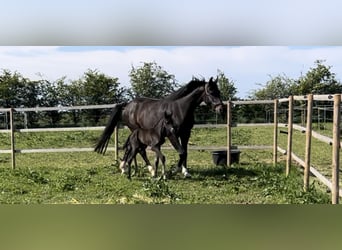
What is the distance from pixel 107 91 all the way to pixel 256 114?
2170mm

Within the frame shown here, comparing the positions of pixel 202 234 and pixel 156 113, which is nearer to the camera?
pixel 202 234

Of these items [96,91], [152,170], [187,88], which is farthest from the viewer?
[96,91]

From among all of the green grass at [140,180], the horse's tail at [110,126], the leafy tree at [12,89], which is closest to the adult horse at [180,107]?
the horse's tail at [110,126]

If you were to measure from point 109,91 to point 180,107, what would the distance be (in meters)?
0.94

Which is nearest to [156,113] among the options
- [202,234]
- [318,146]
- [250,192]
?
[250,192]

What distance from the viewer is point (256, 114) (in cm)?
562

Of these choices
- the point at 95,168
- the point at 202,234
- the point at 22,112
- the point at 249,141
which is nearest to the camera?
the point at 202,234

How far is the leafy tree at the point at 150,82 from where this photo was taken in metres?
4.12

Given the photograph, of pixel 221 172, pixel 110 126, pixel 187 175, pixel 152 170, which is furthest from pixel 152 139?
pixel 221 172

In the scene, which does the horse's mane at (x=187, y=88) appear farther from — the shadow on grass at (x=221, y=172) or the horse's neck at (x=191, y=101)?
the shadow on grass at (x=221, y=172)

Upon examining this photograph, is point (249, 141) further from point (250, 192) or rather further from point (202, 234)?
point (202, 234)

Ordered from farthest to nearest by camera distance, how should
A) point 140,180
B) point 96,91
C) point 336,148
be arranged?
1. point 96,91
2. point 140,180
3. point 336,148

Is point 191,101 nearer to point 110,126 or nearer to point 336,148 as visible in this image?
point 110,126

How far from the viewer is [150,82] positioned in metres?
4.70
